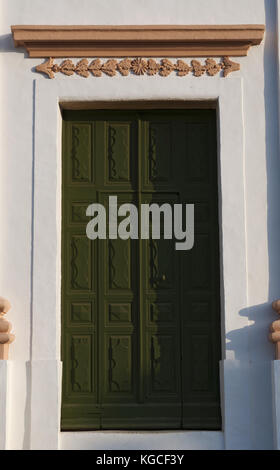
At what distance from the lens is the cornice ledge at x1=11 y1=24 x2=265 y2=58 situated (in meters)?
9.09

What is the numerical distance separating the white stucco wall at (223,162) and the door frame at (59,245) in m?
0.01

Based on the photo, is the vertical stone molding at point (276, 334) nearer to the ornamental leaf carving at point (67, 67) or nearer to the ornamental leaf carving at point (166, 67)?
the ornamental leaf carving at point (166, 67)

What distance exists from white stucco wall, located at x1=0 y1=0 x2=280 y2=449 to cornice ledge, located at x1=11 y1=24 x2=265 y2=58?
153 millimetres

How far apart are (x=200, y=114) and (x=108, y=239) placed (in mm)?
1534

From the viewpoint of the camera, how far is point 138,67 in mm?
9172

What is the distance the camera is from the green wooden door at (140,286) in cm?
891

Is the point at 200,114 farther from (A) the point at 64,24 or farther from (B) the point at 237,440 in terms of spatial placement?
(B) the point at 237,440

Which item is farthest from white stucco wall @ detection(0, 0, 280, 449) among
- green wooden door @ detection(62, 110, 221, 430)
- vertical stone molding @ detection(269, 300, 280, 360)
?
green wooden door @ detection(62, 110, 221, 430)

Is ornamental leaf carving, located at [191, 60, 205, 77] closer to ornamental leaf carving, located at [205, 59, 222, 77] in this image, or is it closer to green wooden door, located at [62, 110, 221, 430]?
ornamental leaf carving, located at [205, 59, 222, 77]

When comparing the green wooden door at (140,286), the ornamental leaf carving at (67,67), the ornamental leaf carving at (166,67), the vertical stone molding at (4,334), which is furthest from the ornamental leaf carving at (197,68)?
the vertical stone molding at (4,334)

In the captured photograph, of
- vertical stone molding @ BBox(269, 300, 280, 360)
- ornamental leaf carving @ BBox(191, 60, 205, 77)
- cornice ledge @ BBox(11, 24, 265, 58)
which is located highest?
cornice ledge @ BBox(11, 24, 265, 58)

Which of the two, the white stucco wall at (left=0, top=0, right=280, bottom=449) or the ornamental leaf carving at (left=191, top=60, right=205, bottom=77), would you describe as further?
the ornamental leaf carving at (left=191, top=60, right=205, bottom=77)

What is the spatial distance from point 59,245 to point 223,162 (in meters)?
1.74

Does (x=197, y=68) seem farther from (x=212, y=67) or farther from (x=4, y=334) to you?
(x=4, y=334)
